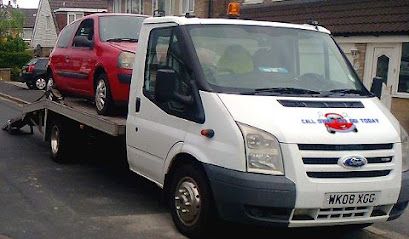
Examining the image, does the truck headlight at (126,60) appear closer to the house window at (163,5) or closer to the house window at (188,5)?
the house window at (188,5)

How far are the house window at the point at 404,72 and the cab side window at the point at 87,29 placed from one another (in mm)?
8396

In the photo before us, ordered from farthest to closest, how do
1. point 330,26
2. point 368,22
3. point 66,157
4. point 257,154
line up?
point 330,26
point 368,22
point 66,157
point 257,154

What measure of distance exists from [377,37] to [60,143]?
899 cm

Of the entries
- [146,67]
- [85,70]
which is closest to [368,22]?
[85,70]

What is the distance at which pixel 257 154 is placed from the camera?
14.2 feet

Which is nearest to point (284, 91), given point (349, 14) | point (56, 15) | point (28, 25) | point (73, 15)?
point (349, 14)

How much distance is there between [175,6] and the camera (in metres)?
24.7

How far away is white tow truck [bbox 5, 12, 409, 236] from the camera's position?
4.33 metres

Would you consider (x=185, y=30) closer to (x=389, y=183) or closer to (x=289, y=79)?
(x=289, y=79)

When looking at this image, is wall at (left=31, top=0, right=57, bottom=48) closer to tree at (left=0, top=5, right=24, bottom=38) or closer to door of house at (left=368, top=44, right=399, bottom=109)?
tree at (left=0, top=5, right=24, bottom=38)

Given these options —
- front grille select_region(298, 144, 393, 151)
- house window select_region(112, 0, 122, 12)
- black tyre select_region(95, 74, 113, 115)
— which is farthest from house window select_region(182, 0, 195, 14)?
front grille select_region(298, 144, 393, 151)

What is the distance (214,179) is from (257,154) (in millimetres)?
433

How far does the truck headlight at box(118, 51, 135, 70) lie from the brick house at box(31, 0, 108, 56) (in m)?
36.5

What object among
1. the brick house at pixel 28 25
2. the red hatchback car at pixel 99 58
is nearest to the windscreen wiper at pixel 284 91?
the red hatchback car at pixel 99 58
